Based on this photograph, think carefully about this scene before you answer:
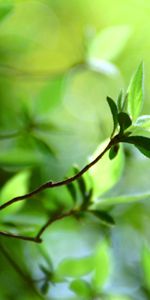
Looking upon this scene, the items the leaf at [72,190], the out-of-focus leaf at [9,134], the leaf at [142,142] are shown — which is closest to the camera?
the leaf at [142,142]

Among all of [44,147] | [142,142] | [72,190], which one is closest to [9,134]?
[44,147]

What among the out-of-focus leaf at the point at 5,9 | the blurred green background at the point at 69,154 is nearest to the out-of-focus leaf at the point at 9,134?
the blurred green background at the point at 69,154

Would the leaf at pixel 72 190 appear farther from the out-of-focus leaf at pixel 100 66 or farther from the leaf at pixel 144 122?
the out-of-focus leaf at pixel 100 66

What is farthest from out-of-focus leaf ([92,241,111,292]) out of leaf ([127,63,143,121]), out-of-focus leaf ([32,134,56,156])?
leaf ([127,63,143,121])

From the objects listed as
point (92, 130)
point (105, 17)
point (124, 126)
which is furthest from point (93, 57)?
point (105, 17)

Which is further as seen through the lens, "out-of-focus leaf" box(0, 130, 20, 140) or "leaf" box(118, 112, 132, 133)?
"out-of-focus leaf" box(0, 130, 20, 140)

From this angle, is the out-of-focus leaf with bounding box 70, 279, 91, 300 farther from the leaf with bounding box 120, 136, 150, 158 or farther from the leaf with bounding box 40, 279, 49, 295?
the leaf with bounding box 120, 136, 150, 158

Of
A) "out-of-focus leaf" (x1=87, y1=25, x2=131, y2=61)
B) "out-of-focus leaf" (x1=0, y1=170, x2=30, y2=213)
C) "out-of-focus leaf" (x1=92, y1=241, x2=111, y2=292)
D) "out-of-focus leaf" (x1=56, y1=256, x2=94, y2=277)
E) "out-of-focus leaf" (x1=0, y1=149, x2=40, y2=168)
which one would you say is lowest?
"out-of-focus leaf" (x1=92, y1=241, x2=111, y2=292)

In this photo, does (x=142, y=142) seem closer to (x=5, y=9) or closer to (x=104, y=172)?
(x=104, y=172)
